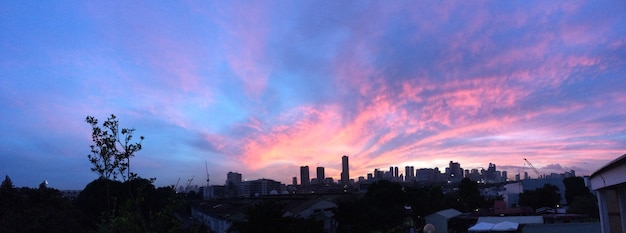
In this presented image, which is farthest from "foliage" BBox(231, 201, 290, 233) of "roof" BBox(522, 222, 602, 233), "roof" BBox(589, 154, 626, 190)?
"roof" BBox(589, 154, 626, 190)

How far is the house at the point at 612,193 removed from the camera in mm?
6176

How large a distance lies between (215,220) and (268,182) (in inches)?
4946

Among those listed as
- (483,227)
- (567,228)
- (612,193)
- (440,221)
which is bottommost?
(440,221)

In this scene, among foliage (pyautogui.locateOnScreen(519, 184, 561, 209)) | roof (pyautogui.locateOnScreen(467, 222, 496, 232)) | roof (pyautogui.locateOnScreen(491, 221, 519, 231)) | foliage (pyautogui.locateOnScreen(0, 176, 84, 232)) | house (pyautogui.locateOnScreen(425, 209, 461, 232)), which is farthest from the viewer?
foliage (pyautogui.locateOnScreen(519, 184, 561, 209))

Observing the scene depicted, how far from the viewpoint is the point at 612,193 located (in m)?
7.84

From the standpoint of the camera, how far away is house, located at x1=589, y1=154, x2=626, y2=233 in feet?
20.3

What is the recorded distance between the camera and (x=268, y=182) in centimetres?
17625

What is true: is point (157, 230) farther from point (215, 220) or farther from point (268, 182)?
point (268, 182)

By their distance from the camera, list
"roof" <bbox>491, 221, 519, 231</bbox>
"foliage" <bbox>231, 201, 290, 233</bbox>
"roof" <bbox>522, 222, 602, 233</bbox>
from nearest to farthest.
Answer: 1. "foliage" <bbox>231, 201, 290, 233</bbox>
2. "roof" <bbox>522, 222, 602, 233</bbox>
3. "roof" <bbox>491, 221, 519, 231</bbox>

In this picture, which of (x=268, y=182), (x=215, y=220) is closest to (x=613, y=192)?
(x=215, y=220)

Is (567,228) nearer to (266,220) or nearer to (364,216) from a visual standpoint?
(266,220)

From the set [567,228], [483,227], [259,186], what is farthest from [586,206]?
[259,186]

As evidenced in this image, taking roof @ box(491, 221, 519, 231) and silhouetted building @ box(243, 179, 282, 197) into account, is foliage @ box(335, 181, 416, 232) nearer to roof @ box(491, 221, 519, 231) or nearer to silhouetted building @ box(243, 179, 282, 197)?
roof @ box(491, 221, 519, 231)

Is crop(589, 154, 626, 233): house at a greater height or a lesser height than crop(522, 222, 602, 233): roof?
greater
